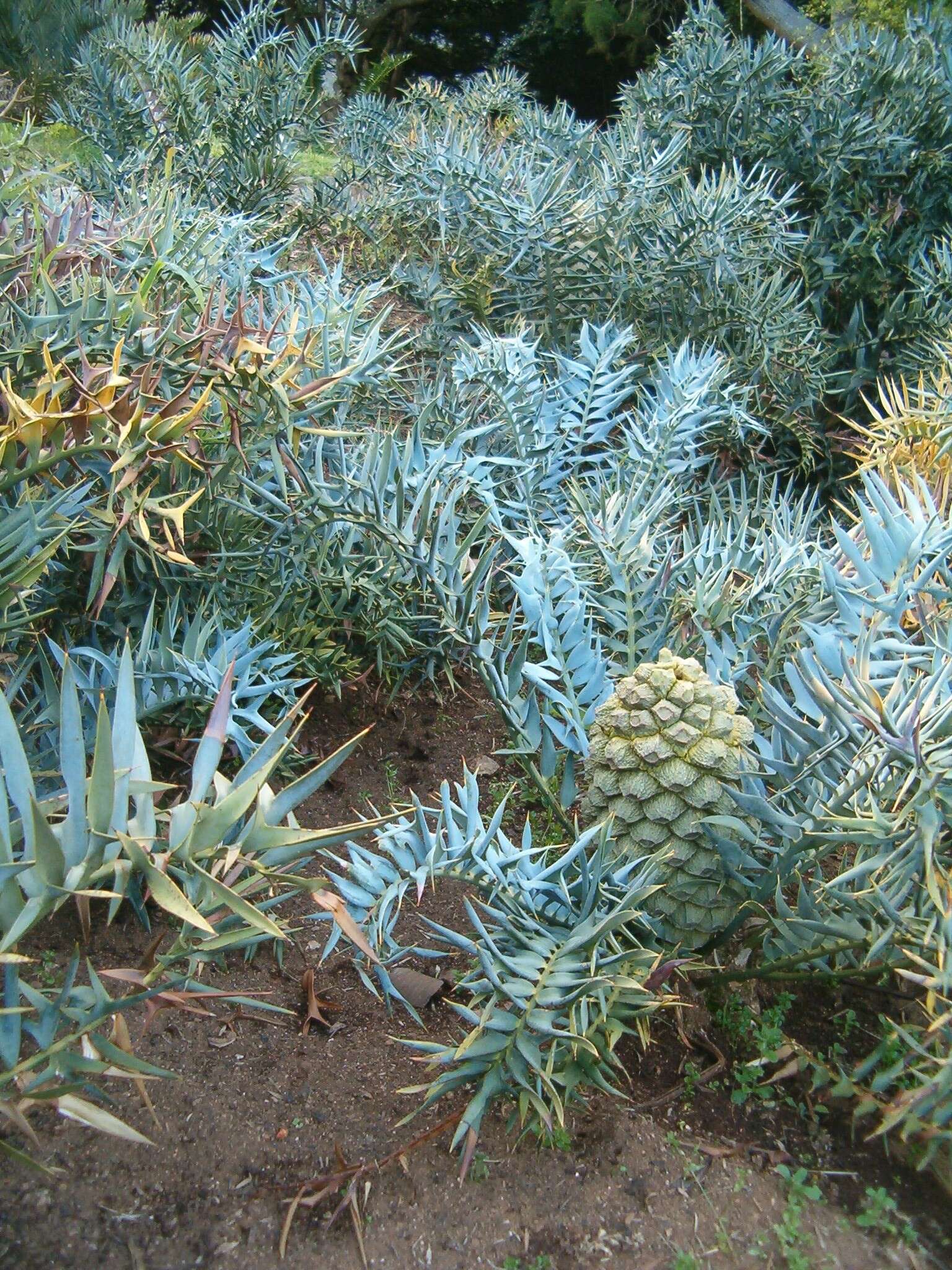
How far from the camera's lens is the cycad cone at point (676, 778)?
5.08ft

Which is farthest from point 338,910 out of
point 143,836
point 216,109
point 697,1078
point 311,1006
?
point 216,109

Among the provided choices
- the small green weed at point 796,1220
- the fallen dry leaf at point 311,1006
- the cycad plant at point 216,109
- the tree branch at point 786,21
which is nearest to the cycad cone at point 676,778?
the small green weed at point 796,1220

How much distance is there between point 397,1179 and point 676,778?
0.67m

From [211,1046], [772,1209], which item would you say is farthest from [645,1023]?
[211,1046]

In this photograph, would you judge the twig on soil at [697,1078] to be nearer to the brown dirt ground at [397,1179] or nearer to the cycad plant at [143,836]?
the brown dirt ground at [397,1179]

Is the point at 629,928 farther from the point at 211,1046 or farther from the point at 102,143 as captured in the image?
the point at 102,143

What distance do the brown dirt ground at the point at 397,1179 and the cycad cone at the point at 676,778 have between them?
0.25 meters

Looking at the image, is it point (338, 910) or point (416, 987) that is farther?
point (416, 987)

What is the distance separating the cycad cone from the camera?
5.08 feet

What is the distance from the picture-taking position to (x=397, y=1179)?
1438 millimetres

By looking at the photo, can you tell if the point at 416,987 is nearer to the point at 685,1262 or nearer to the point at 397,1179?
the point at 397,1179

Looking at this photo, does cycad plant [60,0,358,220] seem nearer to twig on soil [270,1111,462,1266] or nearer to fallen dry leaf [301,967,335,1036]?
fallen dry leaf [301,967,335,1036]

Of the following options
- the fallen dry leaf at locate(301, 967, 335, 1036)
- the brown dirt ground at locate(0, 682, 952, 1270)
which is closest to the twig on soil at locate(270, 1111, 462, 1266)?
the brown dirt ground at locate(0, 682, 952, 1270)

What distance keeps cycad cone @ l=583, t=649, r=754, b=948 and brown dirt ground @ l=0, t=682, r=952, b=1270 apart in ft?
0.83
